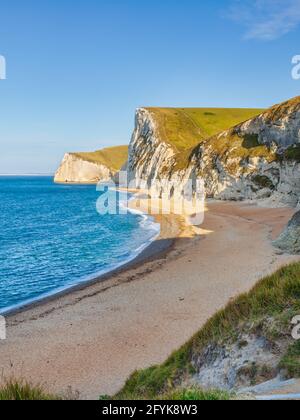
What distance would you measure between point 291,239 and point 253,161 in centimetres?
3920

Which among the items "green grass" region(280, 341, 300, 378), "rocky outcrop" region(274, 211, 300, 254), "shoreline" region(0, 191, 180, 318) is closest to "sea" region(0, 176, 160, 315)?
"shoreline" region(0, 191, 180, 318)

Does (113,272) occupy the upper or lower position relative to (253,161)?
lower

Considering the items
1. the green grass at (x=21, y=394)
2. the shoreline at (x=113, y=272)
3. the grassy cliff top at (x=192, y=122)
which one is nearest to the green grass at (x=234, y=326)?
the green grass at (x=21, y=394)

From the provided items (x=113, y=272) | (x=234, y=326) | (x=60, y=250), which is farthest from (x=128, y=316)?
(x=60, y=250)

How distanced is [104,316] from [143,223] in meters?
33.8

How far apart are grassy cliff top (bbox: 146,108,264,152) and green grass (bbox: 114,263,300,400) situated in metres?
94.4

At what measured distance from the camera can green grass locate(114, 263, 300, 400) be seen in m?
9.51

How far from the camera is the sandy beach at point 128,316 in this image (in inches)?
547

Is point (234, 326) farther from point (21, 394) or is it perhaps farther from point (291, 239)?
point (291, 239)

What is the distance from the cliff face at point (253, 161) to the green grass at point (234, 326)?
46.1 m

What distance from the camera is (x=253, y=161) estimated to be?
220ft

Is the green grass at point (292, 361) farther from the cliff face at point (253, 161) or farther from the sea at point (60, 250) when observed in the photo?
the cliff face at point (253, 161)

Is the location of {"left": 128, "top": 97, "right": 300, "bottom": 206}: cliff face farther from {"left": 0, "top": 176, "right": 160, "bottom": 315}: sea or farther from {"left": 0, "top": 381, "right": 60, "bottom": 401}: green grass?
{"left": 0, "top": 381, "right": 60, "bottom": 401}: green grass

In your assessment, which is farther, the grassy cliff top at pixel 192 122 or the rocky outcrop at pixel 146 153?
the grassy cliff top at pixel 192 122
